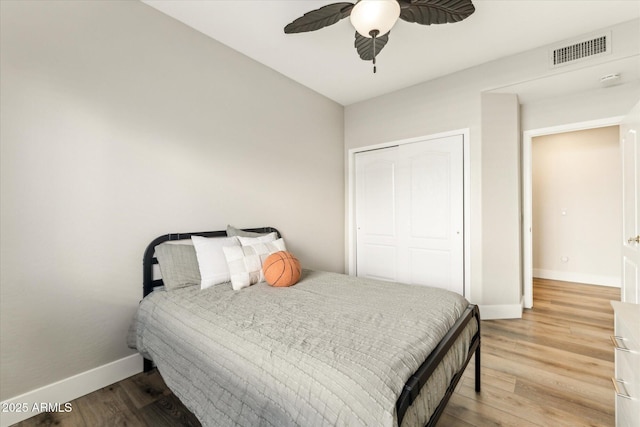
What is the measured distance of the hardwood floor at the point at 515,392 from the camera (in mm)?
1588

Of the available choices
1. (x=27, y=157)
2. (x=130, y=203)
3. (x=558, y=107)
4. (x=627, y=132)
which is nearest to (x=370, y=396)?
(x=130, y=203)

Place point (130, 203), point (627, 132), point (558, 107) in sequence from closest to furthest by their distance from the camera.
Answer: point (130, 203), point (627, 132), point (558, 107)

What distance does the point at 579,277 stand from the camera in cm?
432

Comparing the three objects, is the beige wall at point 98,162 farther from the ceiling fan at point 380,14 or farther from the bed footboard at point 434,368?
the bed footboard at point 434,368

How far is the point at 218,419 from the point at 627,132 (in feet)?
11.0

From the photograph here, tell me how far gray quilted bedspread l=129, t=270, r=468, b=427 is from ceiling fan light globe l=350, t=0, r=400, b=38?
1.60 m

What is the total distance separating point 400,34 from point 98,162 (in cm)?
263

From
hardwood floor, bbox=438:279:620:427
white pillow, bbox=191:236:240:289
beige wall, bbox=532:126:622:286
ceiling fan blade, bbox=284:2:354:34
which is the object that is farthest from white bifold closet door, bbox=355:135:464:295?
beige wall, bbox=532:126:622:286

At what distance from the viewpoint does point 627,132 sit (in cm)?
214

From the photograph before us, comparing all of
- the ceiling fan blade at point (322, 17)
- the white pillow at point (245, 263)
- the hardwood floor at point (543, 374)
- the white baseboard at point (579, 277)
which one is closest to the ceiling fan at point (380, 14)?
the ceiling fan blade at point (322, 17)

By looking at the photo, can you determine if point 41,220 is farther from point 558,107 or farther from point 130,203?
point 558,107

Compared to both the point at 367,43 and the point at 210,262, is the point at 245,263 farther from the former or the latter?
the point at 367,43

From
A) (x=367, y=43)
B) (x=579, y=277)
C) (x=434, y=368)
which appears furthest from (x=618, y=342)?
(x=579, y=277)

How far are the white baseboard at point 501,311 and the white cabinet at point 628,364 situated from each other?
1739 millimetres
